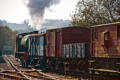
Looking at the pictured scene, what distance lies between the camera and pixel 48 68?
76.1 ft

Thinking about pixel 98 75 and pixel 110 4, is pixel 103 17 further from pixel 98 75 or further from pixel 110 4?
pixel 98 75

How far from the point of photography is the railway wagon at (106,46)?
1485 centimetres

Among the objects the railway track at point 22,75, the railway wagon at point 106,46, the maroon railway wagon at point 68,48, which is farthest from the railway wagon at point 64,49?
the railway track at point 22,75

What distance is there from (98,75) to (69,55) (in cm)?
489

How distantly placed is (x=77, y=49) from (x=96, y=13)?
15.6 meters

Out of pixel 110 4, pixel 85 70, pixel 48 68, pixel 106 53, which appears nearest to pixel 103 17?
Result: pixel 110 4

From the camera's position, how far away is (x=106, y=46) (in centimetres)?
1584

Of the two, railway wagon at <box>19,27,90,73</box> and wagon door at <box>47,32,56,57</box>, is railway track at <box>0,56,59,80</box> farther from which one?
wagon door at <box>47,32,56,57</box>

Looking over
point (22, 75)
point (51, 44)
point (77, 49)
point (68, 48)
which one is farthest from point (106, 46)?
point (51, 44)

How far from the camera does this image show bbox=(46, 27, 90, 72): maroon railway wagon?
18.8 meters

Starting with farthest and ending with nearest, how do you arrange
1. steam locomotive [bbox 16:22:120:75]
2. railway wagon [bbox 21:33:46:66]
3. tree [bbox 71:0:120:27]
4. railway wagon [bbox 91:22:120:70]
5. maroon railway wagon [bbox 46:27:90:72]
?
tree [bbox 71:0:120:27] < railway wagon [bbox 21:33:46:66] < maroon railway wagon [bbox 46:27:90:72] < steam locomotive [bbox 16:22:120:75] < railway wagon [bbox 91:22:120:70]

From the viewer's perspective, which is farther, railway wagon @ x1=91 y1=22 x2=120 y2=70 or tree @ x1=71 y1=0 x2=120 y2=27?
tree @ x1=71 y1=0 x2=120 y2=27

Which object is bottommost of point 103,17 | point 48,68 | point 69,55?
point 48,68

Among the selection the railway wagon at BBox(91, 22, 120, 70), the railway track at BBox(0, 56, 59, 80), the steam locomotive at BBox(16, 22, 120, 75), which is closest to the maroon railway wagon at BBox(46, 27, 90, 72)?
the steam locomotive at BBox(16, 22, 120, 75)
